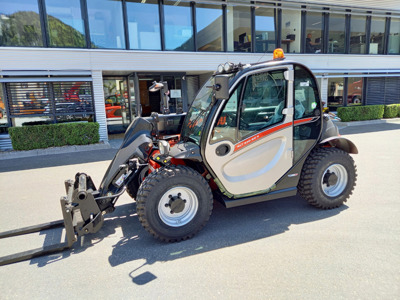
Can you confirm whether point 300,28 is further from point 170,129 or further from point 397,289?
point 397,289

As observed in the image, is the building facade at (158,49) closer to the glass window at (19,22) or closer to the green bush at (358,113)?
the glass window at (19,22)

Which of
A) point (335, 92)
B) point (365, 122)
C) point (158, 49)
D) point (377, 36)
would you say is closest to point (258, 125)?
point (158, 49)

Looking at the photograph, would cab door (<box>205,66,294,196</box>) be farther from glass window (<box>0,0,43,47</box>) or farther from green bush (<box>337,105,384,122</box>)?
green bush (<box>337,105,384,122</box>)

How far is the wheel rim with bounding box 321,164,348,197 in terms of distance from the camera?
4.21 metres

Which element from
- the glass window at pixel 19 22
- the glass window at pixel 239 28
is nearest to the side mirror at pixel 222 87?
the glass window at pixel 19 22

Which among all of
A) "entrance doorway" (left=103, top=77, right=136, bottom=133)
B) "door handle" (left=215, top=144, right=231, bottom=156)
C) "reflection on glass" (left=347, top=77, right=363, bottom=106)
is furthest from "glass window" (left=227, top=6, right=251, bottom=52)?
"door handle" (left=215, top=144, right=231, bottom=156)

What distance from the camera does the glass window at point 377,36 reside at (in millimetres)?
15984

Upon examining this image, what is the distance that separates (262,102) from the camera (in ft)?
12.3

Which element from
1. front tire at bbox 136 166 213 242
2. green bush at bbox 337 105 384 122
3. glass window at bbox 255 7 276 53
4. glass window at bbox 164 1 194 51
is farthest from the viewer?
green bush at bbox 337 105 384 122

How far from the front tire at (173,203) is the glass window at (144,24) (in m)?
9.73

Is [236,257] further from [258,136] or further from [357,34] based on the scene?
[357,34]

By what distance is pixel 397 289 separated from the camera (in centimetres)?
254

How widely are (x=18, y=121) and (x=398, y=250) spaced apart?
11638 millimetres

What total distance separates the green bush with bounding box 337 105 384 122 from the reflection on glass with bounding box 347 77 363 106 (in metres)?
2.09
